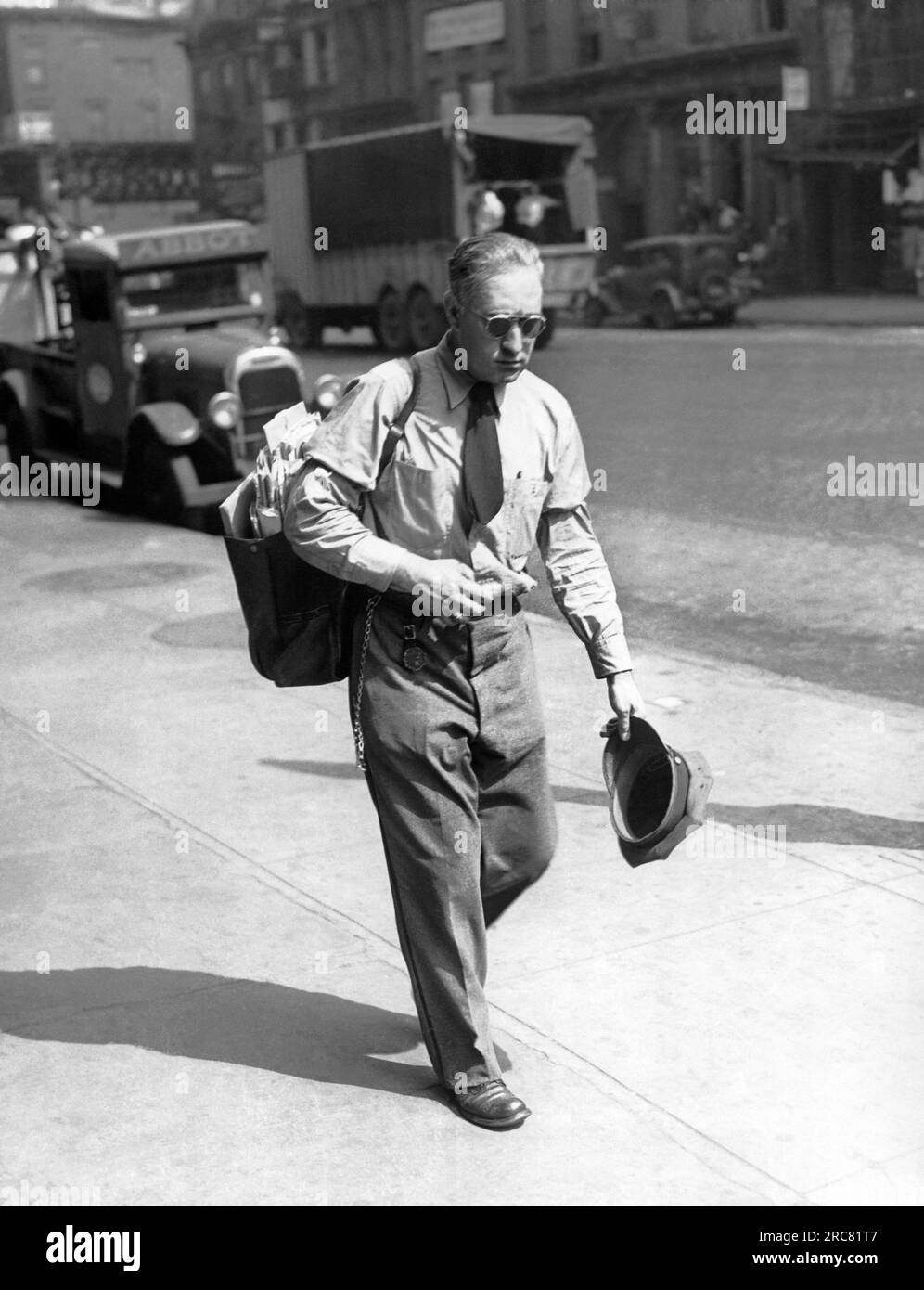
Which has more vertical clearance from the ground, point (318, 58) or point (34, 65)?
point (34, 65)


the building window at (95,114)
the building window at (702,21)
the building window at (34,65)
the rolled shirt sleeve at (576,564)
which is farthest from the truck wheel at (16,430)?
the building window at (34,65)

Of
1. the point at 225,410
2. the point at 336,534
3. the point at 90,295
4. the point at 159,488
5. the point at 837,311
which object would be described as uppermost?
the point at 90,295

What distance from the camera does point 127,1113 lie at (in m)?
3.79

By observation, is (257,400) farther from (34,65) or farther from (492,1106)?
(34,65)

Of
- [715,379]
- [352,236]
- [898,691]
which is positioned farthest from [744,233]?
[898,691]

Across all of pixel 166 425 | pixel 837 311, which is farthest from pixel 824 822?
pixel 837 311

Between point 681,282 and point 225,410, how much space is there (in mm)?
20620

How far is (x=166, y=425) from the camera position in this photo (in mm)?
12727

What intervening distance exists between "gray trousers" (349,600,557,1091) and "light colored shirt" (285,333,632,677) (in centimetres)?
17

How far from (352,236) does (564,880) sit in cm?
2731

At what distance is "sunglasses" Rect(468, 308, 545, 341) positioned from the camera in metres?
3.49

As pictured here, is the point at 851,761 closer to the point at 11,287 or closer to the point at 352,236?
the point at 11,287

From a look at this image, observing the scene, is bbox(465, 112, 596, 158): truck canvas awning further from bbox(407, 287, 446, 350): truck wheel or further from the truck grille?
the truck grille

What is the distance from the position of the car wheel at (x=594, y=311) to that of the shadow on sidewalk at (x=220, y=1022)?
2987cm
